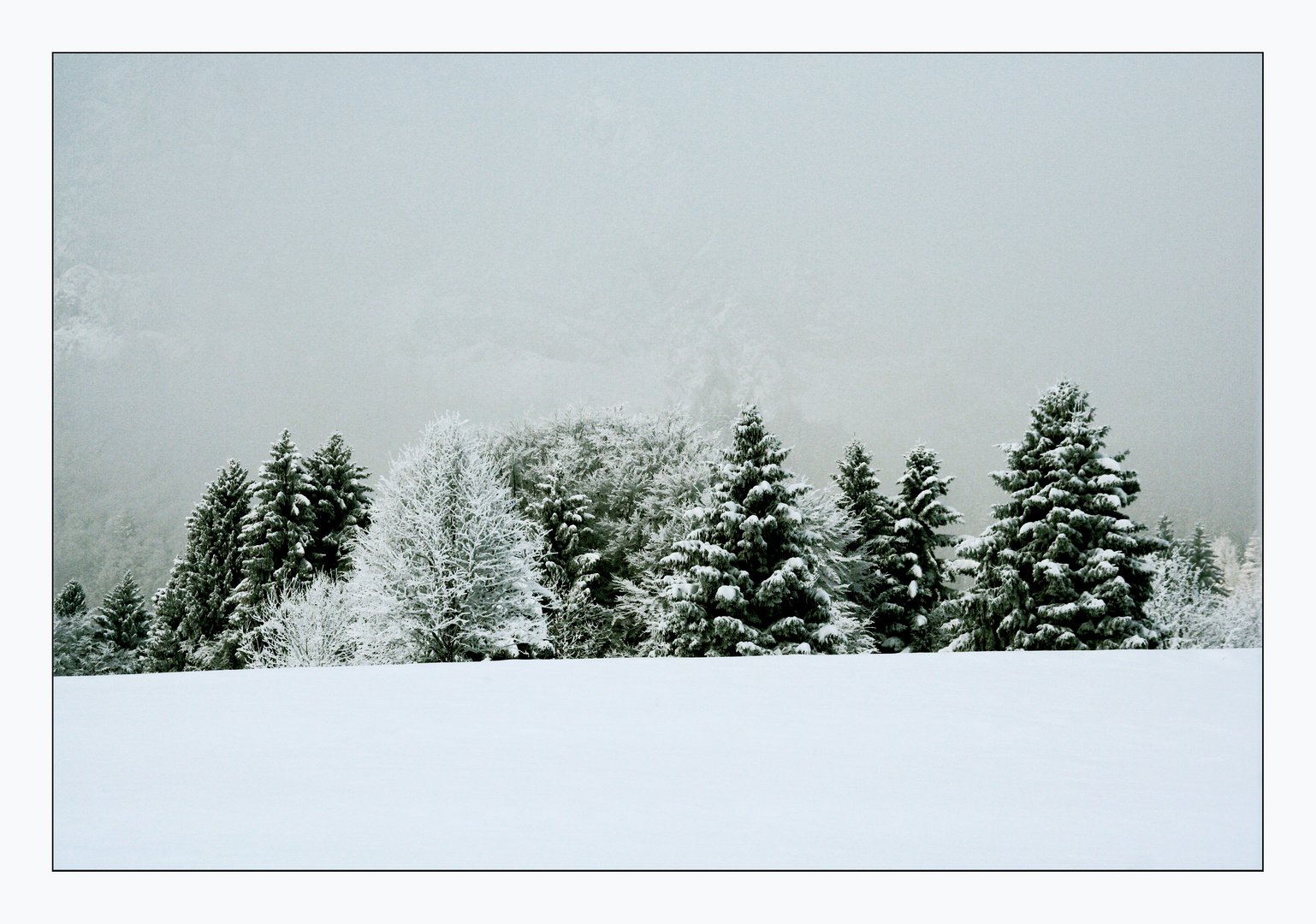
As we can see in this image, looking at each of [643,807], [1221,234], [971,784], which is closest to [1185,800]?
[971,784]

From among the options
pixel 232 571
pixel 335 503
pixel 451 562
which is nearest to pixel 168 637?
pixel 232 571

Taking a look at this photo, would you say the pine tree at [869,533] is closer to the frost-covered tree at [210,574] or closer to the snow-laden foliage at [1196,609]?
the snow-laden foliage at [1196,609]

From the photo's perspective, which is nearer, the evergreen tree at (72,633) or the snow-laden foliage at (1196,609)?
the snow-laden foliage at (1196,609)

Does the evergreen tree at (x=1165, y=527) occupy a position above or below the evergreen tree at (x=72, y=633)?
above

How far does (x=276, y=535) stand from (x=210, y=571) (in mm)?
3599

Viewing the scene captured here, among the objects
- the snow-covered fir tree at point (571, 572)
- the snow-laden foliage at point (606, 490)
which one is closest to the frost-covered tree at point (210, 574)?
the snow-laden foliage at point (606, 490)

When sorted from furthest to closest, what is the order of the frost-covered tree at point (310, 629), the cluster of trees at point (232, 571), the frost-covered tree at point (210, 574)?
the frost-covered tree at point (210, 574), the cluster of trees at point (232, 571), the frost-covered tree at point (310, 629)

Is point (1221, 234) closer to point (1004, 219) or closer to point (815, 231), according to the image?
point (1004, 219)

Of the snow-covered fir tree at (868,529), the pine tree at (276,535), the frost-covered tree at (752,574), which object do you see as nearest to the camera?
the frost-covered tree at (752,574)

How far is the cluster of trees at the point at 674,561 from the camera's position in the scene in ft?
79.7

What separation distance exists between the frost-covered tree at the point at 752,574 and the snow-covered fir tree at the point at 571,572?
240 cm

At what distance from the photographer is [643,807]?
608 centimetres

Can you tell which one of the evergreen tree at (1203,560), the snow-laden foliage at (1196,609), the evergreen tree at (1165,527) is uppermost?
the evergreen tree at (1165,527)
